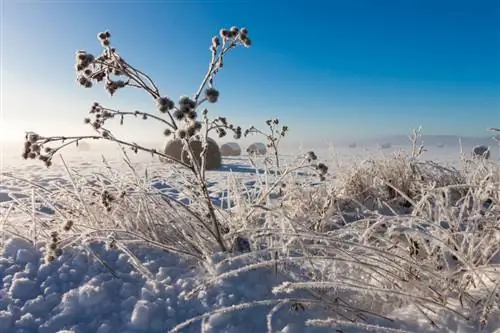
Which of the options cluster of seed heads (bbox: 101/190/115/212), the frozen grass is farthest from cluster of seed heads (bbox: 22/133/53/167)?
cluster of seed heads (bbox: 101/190/115/212)

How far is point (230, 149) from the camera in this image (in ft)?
53.1

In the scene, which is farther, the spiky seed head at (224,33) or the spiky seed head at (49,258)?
the spiky seed head at (224,33)

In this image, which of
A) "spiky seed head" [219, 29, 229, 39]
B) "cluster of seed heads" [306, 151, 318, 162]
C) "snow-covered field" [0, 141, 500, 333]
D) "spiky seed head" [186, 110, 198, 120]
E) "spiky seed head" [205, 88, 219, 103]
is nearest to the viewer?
"snow-covered field" [0, 141, 500, 333]

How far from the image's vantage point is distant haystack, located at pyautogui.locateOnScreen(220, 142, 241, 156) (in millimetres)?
16078

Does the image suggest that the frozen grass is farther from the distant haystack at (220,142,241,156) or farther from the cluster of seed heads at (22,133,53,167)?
the distant haystack at (220,142,241,156)

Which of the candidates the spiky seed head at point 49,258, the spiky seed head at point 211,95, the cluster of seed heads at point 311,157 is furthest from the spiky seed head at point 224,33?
the spiky seed head at point 49,258

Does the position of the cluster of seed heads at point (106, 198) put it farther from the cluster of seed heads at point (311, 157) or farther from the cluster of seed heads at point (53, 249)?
the cluster of seed heads at point (311, 157)

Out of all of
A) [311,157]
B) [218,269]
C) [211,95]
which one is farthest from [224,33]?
[218,269]

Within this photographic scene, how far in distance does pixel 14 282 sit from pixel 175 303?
68cm

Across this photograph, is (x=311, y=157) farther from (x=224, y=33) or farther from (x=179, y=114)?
(x=179, y=114)

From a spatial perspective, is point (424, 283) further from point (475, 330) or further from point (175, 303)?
point (175, 303)

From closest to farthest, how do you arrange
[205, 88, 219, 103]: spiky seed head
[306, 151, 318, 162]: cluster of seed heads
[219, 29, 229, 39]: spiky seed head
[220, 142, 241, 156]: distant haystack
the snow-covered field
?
the snow-covered field
[205, 88, 219, 103]: spiky seed head
[219, 29, 229, 39]: spiky seed head
[306, 151, 318, 162]: cluster of seed heads
[220, 142, 241, 156]: distant haystack

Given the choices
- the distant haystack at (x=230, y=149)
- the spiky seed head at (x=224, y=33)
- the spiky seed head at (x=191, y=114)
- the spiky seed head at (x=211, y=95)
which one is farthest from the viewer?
the distant haystack at (x=230, y=149)

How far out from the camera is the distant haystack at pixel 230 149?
52.7 ft
